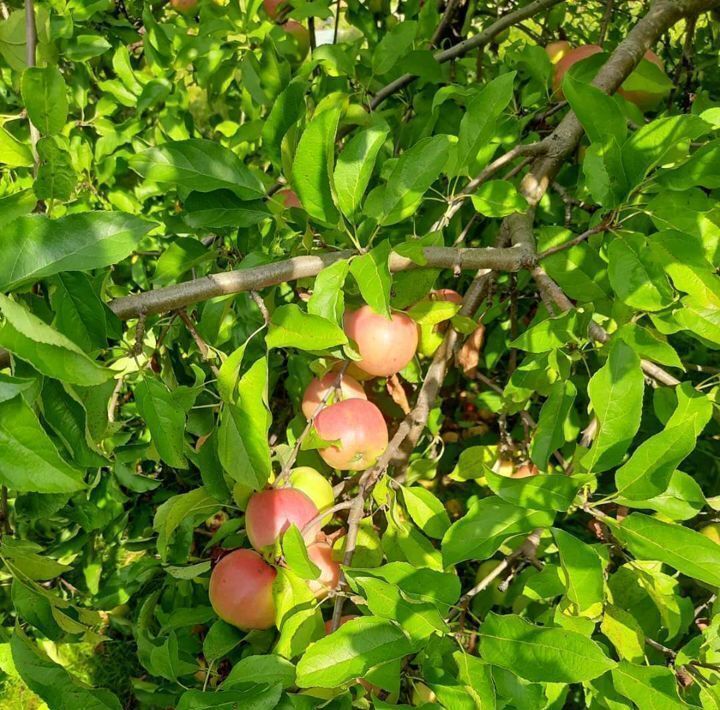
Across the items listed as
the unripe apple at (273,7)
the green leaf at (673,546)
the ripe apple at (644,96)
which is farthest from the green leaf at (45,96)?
the ripe apple at (644,96)

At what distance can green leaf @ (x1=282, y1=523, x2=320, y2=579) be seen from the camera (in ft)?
2.61

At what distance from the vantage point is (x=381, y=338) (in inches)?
42.3

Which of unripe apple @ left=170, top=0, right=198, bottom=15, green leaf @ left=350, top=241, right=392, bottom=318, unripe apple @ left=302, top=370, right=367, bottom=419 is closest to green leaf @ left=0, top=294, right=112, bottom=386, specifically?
green leaf @ left=350, top=241, right=392, bottom=318

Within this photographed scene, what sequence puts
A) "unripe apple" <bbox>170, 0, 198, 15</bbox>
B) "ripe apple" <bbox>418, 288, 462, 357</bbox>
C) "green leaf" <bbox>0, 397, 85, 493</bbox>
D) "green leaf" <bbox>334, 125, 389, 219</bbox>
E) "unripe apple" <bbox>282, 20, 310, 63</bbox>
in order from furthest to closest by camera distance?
"unripe apple" <bbox>170, 0, 198, 15</bbox> < "unripe apple" <bbox>282, 20, 310, 63</bbox> < "ripe apple" <bbox>418, 288, 462, 357</bbox> < "green leaf" <bbox>334, 125, 389, 219</bbox> < "green leaf" <bbox>0, 397, 85, 493</bbox>

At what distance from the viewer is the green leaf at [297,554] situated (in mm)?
795

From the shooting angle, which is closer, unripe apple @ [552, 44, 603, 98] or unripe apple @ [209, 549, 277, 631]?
unripe apple @ [209, 549, 277, 631]

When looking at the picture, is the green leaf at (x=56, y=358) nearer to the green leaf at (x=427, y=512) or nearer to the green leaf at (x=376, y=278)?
the green leaf at (x=376, y=278)

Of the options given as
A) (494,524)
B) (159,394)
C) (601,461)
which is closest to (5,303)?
(159,394)

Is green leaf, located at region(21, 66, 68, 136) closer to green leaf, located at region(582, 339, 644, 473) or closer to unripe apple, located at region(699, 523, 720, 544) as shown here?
green leaf, located at region(582, 339, 644, 473)

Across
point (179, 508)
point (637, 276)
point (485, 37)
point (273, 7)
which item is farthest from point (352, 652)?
point (273, 7)

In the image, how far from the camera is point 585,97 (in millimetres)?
883

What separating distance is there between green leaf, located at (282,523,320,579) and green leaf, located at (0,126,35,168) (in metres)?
0.52

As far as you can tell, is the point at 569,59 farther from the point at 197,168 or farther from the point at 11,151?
the point at 11,151

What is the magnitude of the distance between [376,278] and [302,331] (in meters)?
0.09
